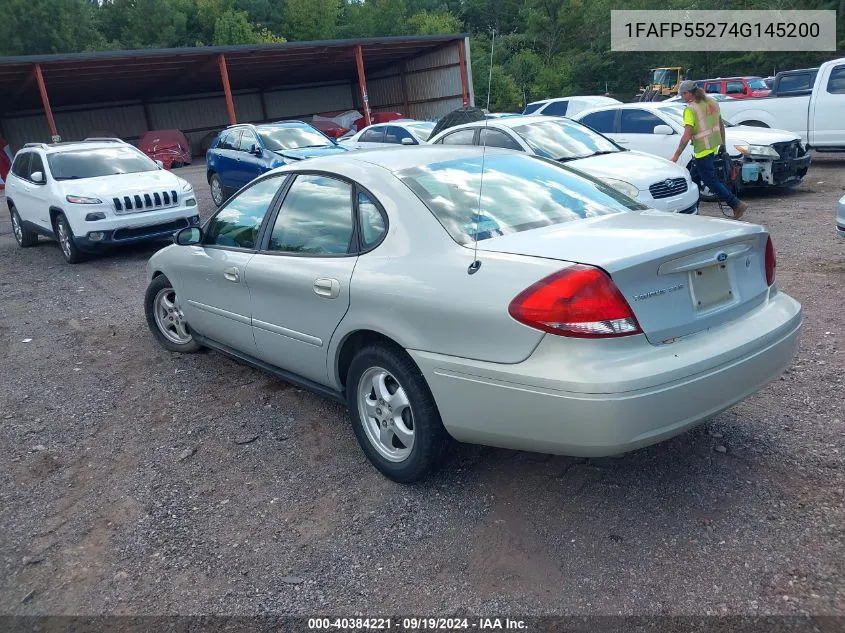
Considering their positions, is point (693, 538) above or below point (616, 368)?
below

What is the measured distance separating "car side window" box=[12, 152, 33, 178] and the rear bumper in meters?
10.7

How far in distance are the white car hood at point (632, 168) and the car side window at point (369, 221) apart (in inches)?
210

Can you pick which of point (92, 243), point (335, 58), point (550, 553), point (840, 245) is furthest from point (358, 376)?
point (335, 58)

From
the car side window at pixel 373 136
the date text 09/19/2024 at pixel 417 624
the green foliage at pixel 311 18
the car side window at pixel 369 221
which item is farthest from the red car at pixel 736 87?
the green foliage at pixel 311 18

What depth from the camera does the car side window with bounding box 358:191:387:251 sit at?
11.7 feet

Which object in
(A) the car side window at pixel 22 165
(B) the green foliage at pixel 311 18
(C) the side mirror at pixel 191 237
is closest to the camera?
(C) the side mirror at pixel 191 237

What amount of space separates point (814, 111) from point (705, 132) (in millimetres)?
6572

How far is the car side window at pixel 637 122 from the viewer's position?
12141mm

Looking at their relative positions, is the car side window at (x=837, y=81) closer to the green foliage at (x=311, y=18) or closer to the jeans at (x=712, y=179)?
the jeans at (x=712, y=179)

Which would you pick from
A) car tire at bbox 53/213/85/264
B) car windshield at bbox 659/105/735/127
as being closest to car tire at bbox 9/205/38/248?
car tire at bbox 53/213/85/264

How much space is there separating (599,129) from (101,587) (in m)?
11.7

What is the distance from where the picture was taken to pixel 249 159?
1327 centimetres

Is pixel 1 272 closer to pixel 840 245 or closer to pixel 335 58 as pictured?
pixel 840 245

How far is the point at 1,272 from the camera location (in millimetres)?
10445
